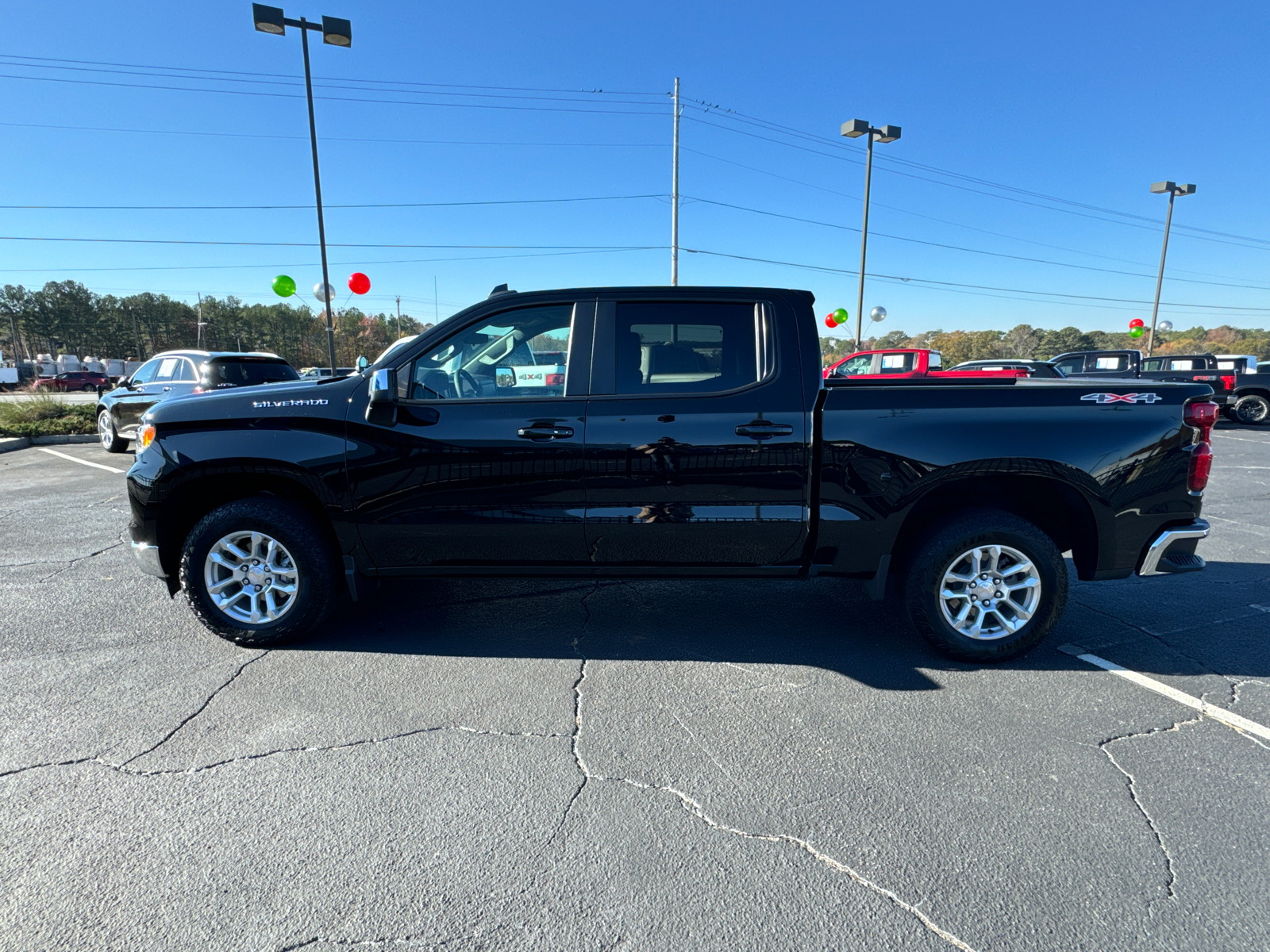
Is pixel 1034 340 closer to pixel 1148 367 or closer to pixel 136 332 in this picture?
pixel 1148 367

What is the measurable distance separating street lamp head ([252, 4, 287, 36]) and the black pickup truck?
12265mm

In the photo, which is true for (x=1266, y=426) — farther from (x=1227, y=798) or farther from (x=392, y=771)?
(x=392, y=771)

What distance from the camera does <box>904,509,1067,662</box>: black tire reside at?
344 cm

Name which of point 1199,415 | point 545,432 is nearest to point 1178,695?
point 1199,415


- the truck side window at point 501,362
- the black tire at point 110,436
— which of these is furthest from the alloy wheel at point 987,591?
the black tire at point 110,436

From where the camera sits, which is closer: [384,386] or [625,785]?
[625,785]

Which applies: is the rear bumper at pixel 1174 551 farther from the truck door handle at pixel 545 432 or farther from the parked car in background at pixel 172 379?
the parked car in background at pixel 172 379

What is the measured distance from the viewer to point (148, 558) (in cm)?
370

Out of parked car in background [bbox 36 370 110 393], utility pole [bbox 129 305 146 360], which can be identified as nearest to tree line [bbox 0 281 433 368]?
utility pole [bbox 129 305 146 360]

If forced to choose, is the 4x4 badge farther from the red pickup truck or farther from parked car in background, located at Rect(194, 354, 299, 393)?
the red pickup truck

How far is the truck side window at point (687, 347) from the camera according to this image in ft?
11.5

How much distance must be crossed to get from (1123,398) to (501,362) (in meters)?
3.16

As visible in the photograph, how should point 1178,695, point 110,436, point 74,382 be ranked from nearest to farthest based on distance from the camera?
point 1178,695
point 110,436
point 74,382

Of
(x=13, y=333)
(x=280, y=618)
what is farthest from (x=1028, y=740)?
(x=13, y=333)
